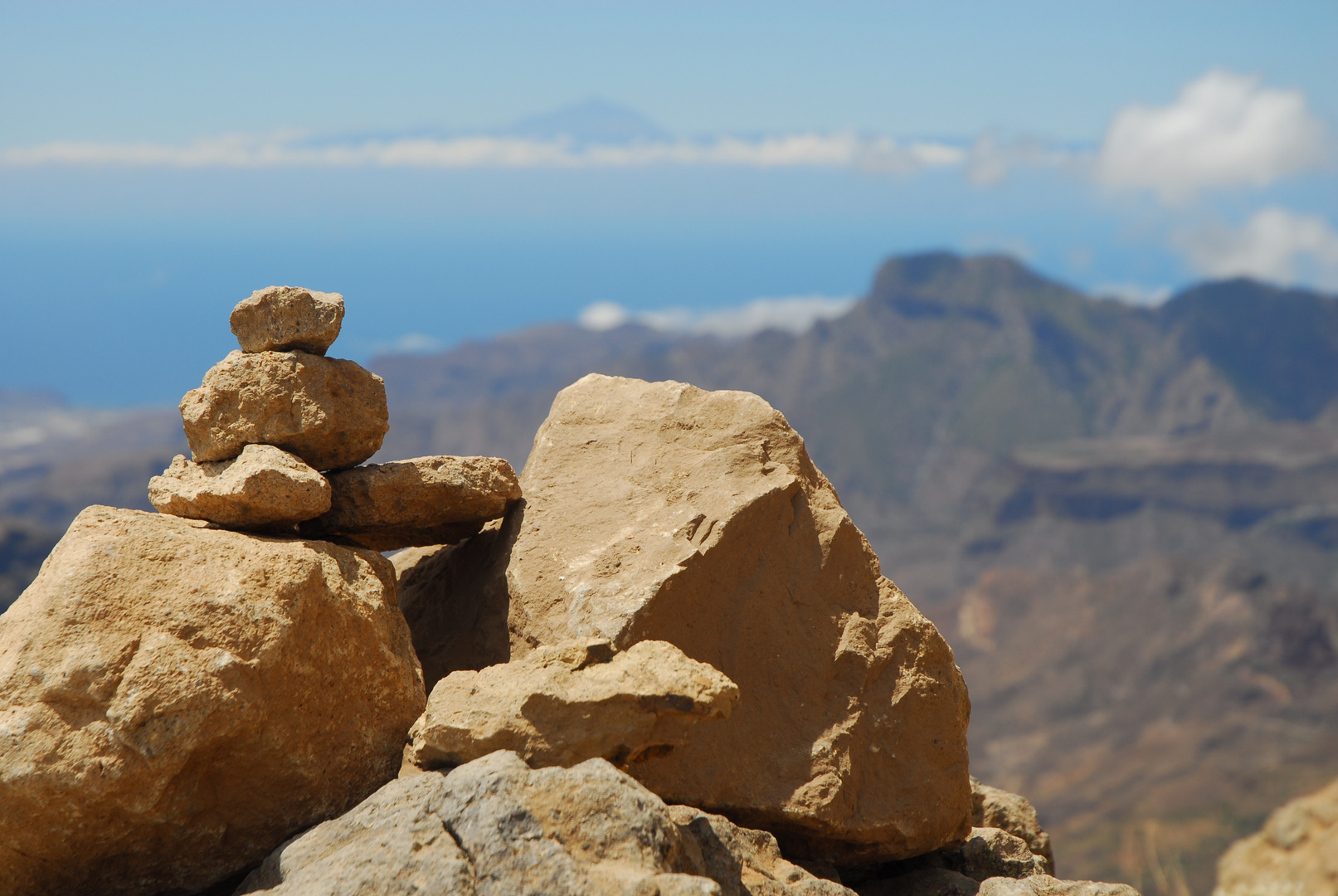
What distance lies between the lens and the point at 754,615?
8555 millimetres

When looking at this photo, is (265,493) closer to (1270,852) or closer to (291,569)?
(291,569)

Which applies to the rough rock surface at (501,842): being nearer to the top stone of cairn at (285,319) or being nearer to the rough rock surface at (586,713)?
the rough rock surface at (586,713)

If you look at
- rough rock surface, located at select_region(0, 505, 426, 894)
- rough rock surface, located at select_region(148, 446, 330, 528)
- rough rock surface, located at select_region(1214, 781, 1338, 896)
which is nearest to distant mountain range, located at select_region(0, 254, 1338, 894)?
rough rock surface, located at select_region(1214, 781, 1338, 896)

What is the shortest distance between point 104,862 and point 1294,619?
12247 centimetres

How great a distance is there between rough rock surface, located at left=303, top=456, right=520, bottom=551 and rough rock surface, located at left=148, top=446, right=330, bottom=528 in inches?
18.2

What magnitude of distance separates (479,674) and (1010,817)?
18.9 ft

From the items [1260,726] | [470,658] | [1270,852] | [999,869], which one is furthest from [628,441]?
[1260,726]

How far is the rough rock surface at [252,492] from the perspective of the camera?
754 cm

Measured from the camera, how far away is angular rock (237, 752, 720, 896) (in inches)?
228

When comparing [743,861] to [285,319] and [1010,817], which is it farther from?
[285,319]

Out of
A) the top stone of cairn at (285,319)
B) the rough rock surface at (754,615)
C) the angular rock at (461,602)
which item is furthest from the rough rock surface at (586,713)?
the top stone of cairn at (285,319)

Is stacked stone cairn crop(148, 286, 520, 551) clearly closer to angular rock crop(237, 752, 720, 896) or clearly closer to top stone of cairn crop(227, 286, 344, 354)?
top stone of cairn crop(227, 286, 344, 354)

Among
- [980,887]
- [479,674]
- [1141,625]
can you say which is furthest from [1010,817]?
[1141,625]

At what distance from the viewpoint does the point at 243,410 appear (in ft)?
26.1
